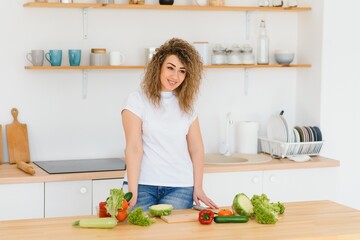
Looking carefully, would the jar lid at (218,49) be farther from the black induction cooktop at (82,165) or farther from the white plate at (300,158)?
the black induction cooktop at (82,165)

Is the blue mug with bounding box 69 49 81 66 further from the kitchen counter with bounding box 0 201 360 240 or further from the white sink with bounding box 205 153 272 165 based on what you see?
the kitchen counter with bounding box 0 201 360 240

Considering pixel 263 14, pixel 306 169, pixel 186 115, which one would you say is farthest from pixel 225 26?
pixel 186 115

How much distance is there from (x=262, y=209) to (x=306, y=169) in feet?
5.81

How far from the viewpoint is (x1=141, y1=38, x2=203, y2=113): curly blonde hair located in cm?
353

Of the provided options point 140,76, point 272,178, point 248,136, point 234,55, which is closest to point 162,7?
point 140,76

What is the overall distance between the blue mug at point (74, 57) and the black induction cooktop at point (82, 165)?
0.66 m

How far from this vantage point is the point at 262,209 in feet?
9.89

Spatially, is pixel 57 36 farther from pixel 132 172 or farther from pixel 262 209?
pixel 262 209

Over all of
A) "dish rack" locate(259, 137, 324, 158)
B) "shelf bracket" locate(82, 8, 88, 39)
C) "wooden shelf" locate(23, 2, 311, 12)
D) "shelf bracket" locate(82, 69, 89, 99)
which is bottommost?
"dish rack" locate(259, 137, 324, 158)

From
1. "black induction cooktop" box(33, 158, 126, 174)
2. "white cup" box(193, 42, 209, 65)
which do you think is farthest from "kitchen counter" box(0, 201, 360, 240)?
"white cup" box(193, 42, 209, 65)

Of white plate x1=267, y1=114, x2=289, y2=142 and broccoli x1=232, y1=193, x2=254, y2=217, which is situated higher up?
white plate x1=267, y1=114, x2=289, y2=142

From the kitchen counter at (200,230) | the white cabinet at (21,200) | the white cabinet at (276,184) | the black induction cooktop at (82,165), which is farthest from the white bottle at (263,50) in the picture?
the kitchen counter at (200,230)

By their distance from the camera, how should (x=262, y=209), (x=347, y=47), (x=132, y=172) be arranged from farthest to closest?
(x=347, y=47) → (x=132, y=172) → (x=262, y=209)

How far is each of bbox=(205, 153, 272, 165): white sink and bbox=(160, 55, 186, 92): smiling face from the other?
1.32 m
